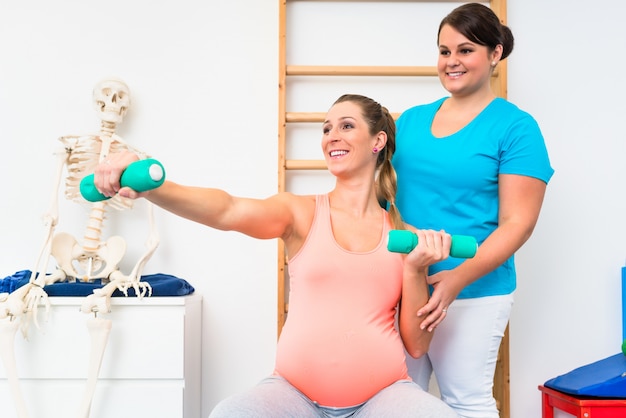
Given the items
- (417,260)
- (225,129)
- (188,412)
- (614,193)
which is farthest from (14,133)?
(614,193)

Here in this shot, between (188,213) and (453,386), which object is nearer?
(188,213)

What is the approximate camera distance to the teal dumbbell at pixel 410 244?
4.28ft

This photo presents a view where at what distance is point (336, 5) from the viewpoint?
262cm

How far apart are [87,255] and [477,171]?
136cm

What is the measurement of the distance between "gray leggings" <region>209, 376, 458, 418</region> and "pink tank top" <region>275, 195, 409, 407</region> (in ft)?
0.08

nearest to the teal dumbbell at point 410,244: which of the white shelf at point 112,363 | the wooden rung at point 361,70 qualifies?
the white shelf at point 112,363

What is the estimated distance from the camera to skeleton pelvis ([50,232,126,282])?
7.60ft

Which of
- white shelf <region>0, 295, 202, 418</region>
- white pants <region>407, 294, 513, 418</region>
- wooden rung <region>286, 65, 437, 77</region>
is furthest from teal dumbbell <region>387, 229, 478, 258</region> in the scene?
wooden rung <region>286, 65, 437, 77</region>

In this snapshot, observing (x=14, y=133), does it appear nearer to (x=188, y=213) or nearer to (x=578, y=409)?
(x=188, y=213)

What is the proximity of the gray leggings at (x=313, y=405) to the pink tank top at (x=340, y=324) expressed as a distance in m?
0.02

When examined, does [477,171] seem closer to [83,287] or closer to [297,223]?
[297,223]

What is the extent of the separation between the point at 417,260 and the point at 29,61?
5.91ft

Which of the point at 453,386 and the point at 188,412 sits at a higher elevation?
the point at 453,386

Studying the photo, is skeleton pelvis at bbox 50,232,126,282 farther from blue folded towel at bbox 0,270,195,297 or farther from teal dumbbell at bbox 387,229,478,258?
teal dumbbell at bbox 387,229,478,258
